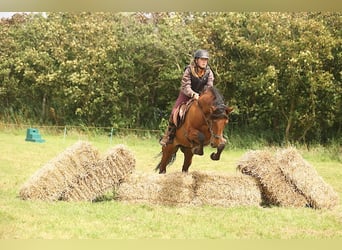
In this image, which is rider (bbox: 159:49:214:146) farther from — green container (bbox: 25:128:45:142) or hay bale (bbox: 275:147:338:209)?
green container (bbox: 25:128:45:142)

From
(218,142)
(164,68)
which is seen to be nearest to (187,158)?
(218,142)

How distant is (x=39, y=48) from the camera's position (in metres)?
5.23

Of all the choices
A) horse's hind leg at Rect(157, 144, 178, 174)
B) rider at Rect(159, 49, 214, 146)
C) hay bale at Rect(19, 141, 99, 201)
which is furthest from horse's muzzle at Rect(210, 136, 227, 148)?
hay bale at Rect(19, 141, 99, 201)

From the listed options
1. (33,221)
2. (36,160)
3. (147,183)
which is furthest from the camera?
(36,160)

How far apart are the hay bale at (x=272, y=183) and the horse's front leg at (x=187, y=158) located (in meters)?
0.46

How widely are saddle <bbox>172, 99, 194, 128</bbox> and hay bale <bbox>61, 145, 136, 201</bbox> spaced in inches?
18.1

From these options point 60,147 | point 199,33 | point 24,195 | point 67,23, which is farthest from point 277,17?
point 24,195

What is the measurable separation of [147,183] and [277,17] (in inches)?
71.6

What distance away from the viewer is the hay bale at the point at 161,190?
4.64 m

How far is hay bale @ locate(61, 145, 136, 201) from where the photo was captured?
4.67m

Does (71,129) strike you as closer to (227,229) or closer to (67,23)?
(67,23)

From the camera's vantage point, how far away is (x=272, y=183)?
475cm

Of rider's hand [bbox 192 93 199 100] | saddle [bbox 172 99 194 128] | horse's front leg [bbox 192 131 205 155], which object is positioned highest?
rider's hand [bbox 192 93 199 100]

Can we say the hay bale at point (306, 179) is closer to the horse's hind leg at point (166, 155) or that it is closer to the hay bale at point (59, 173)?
the horse's hind leg at point (166, 155)
